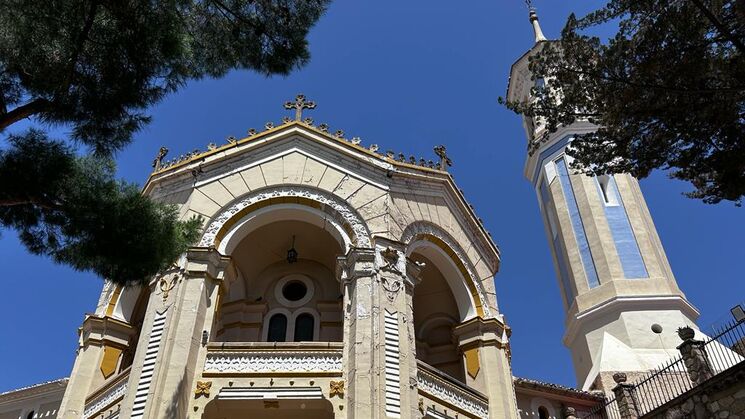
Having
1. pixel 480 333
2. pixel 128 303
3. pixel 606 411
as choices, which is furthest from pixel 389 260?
pixel 606 411

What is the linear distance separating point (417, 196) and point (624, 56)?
8.23 meters

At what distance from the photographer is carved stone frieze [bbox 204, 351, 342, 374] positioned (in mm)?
13836

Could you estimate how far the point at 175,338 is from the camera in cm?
1349

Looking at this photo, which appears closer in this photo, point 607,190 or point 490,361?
point 490,361

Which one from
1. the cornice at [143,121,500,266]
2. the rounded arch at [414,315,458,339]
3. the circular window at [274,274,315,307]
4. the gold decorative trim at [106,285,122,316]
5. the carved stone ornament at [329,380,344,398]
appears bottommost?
the carved stone ornament at [329,380,344,398]

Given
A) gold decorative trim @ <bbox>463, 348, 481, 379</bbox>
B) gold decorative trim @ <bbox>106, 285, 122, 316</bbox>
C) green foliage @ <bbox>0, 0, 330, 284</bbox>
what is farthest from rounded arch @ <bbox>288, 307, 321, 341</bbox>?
green foliage @ <bbox>0, 0, 330, 284</bbox>

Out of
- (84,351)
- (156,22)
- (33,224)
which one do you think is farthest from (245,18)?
(84,351)

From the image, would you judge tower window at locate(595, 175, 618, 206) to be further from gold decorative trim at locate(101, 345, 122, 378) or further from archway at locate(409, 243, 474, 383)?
gold decorative trim at locate(101, 345, 122, 378)

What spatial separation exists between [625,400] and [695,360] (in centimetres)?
263

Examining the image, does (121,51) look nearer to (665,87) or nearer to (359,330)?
(359,330)

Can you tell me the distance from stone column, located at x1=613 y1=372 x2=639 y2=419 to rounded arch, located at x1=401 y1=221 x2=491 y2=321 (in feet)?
17.9

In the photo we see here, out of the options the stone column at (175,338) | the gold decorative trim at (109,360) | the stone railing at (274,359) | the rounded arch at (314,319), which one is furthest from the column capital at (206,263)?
the rounded arch at (314,319)

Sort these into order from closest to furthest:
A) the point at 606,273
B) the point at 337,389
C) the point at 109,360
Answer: the point at 337,389
the point at 109,360
the point at 606,273

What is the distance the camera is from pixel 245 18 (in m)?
10.9
